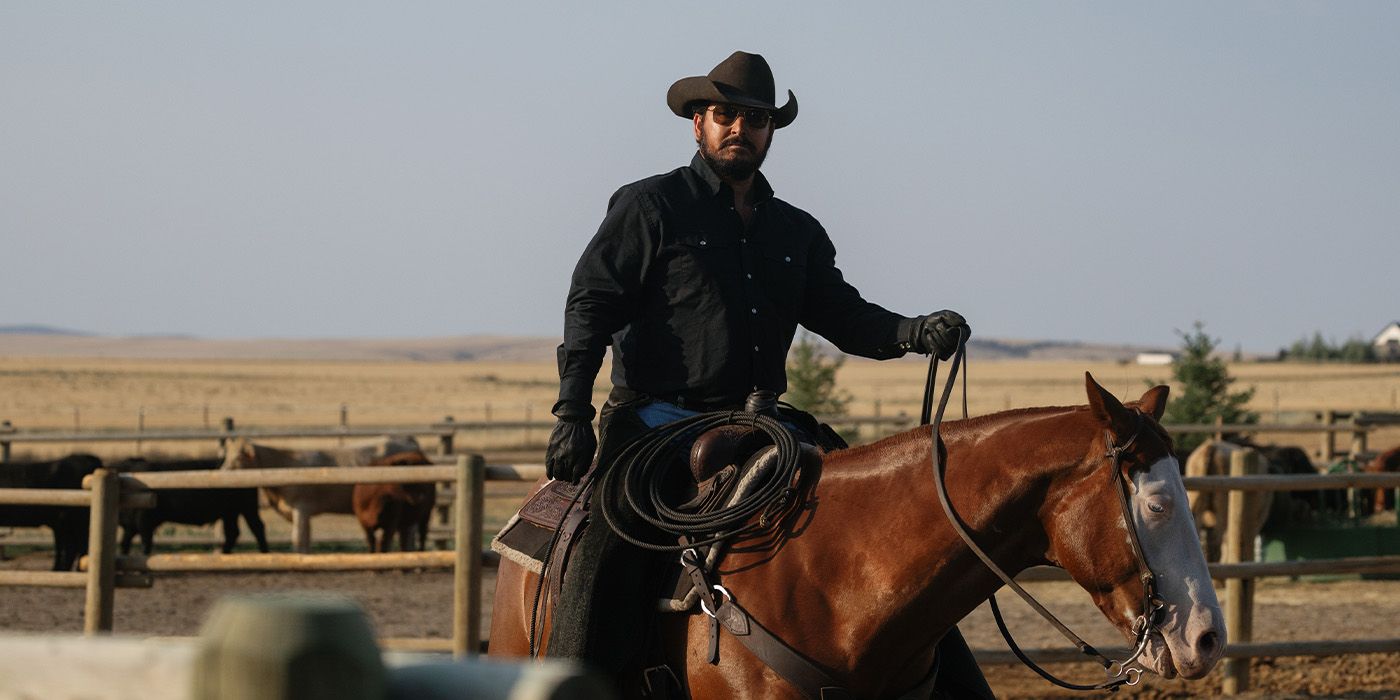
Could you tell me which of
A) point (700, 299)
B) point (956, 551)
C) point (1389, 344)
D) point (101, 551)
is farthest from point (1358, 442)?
point (1389, 344)

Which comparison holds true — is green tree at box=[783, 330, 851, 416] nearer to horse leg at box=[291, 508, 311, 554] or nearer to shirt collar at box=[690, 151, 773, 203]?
horse leg at box=[291, 508, 311, 554]

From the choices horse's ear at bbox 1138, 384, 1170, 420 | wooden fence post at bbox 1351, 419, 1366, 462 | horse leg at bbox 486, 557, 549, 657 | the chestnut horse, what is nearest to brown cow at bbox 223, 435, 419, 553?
wooden fence post at bbox 1351, 419, 1366, 462

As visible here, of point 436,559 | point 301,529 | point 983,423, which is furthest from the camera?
point 301,529

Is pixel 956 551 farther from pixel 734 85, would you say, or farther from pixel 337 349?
pixel 337 349

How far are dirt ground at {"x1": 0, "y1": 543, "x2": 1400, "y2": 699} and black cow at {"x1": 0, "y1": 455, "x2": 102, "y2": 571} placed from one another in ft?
1.35

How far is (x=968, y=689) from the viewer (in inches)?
142

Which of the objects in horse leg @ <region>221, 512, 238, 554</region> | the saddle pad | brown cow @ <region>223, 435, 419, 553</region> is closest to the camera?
the saddle pad

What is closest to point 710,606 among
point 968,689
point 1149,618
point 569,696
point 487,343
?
point 968,689

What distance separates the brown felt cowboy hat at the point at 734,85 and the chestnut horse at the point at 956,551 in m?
1.03

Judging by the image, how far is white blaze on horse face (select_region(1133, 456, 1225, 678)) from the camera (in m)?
3.00

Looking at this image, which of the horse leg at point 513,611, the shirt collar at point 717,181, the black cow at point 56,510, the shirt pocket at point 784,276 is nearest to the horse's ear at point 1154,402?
the shirt pocket at point 784,276

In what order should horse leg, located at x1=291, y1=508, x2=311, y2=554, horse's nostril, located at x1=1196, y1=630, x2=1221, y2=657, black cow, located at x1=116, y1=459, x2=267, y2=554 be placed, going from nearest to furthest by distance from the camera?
horse's nostril, located at x1=1196, y1=630, x2=1221, y2=657, black cow, located at x1=116, y1=459, x2=267, y2=554, horse leg, located at x1=291, y1=508, x2=311, y2=554

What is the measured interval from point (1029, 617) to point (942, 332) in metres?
8.59

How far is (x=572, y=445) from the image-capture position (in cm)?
371
